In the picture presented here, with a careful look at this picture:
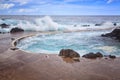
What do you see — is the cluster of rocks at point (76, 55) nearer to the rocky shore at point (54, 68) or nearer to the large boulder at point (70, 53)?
the large boulder at point (70, 53)

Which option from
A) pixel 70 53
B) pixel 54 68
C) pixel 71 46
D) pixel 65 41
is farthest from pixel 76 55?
pixel 65 41

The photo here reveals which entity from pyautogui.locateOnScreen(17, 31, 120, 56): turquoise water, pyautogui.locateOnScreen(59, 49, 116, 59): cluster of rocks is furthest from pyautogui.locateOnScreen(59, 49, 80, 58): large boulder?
pyautogui.locateOnScreen(17, 31, 120, 56): turquoise water

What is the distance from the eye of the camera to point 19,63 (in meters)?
4.72

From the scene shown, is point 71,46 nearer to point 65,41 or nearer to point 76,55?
point 65,41

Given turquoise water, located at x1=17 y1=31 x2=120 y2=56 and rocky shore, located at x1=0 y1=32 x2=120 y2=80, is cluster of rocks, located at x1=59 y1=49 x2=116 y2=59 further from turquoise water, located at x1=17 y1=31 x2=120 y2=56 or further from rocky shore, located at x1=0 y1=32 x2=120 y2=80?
turquoise water, located at x1=17 y1=31 x2=120 y2=56

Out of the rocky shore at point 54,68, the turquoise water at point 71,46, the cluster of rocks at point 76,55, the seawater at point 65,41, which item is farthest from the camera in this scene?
the seawater at point 65,41

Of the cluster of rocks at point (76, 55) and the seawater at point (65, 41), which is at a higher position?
the seawater at point (65, 41)

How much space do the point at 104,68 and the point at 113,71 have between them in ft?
0.91

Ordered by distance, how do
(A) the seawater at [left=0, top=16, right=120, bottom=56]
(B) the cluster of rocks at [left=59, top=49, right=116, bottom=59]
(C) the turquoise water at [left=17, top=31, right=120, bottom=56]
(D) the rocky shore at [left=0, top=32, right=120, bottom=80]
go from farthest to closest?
1. (A) the seawater at [left=0, top=16, right=120, bottom=56]
2. (C) the turquoise water at [left=17, top=31, right=120, bottom=56]
3. (B) the cluster of rocks at [left=59, top=49, right=116, bottom=59]
4. (D) the rocky shore at [left=0, top=32, right=120, bottom=80]

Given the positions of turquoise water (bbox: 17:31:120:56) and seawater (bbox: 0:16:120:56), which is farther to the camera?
seawater (bbox: 0:16:120:56)

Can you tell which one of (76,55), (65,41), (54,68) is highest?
(65,41)

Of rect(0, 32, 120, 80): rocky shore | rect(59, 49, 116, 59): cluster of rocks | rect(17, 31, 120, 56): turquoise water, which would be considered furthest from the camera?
rect(17, 31, 120, 56): turquoise water

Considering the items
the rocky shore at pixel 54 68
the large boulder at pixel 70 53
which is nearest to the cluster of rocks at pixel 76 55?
the large boulder at pixel 70 53

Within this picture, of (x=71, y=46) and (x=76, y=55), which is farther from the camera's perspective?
(x=71, y=46)
